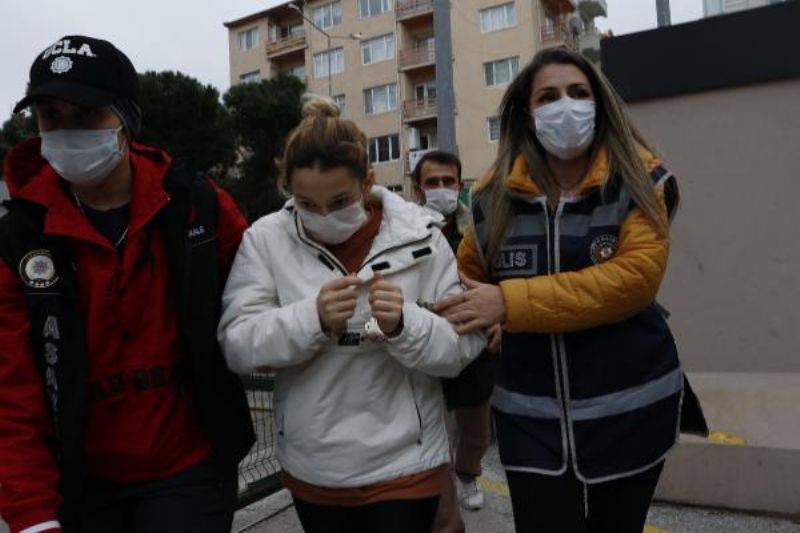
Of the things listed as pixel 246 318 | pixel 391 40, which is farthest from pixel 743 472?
pixel 391 40

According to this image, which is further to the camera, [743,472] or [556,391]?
[743,472]

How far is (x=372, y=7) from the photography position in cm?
3753

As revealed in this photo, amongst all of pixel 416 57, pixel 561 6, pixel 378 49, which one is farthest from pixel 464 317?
pixel 378 49

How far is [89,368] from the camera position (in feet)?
5.91

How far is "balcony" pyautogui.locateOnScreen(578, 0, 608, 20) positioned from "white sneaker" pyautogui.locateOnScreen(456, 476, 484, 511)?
39879 millimetres

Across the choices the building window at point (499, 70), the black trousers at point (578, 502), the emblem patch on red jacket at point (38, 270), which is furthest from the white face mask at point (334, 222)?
the building window at point (499, 70)

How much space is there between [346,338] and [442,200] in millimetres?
2297

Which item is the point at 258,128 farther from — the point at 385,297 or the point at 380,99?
the point at 385,297

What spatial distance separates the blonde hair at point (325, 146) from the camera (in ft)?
6.24

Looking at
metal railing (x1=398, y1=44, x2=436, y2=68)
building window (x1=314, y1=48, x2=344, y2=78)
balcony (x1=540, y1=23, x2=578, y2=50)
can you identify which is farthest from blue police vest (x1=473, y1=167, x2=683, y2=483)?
building window (x1=314, y1=48, x2=344, y2=78)

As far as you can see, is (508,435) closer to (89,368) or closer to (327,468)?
(327,468)

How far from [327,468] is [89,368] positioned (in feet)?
2.20

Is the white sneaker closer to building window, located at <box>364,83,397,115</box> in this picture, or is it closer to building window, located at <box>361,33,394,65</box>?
building window, located at <box>364,83,397,115</box>

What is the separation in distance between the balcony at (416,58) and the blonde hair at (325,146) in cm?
3453
